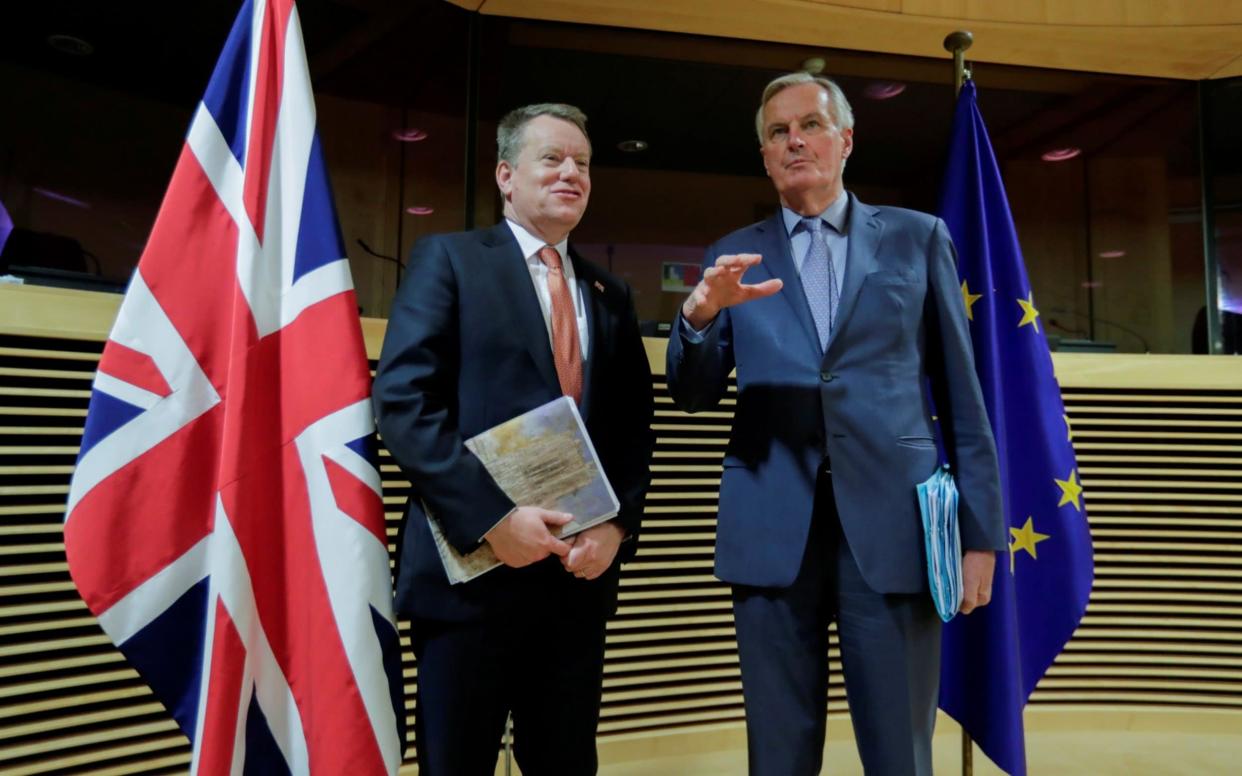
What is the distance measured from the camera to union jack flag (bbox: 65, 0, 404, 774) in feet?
4.46

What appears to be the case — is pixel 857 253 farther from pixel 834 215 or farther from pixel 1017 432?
pixel 1017 432

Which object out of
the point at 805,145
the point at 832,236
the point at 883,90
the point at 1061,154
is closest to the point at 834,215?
the point at 832,236

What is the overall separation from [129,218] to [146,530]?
2729 mm

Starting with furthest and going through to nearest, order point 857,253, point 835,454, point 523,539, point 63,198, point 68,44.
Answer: point 68,44 < point 63,198 < point 857,253 < point 835,454 < point 523,539

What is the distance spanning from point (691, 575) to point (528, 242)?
1.77m

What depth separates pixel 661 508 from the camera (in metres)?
3.02

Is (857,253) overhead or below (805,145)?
below

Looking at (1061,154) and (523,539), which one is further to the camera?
(1061,154)

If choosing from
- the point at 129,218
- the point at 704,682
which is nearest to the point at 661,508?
the point at 704,682

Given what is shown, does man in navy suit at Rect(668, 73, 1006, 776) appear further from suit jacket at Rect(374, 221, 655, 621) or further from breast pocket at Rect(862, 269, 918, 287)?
suit jacket at Rect(374, 221, 655, 621)

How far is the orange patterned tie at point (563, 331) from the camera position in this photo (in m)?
1.59

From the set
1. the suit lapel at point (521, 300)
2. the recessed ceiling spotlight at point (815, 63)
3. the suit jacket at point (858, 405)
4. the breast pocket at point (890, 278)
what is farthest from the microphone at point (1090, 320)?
the suit lapel at point (521, 300)

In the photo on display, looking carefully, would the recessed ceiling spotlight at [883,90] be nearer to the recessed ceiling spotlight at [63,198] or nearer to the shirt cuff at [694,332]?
the shirt cuff at [694,332]

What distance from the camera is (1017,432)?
2.36m
